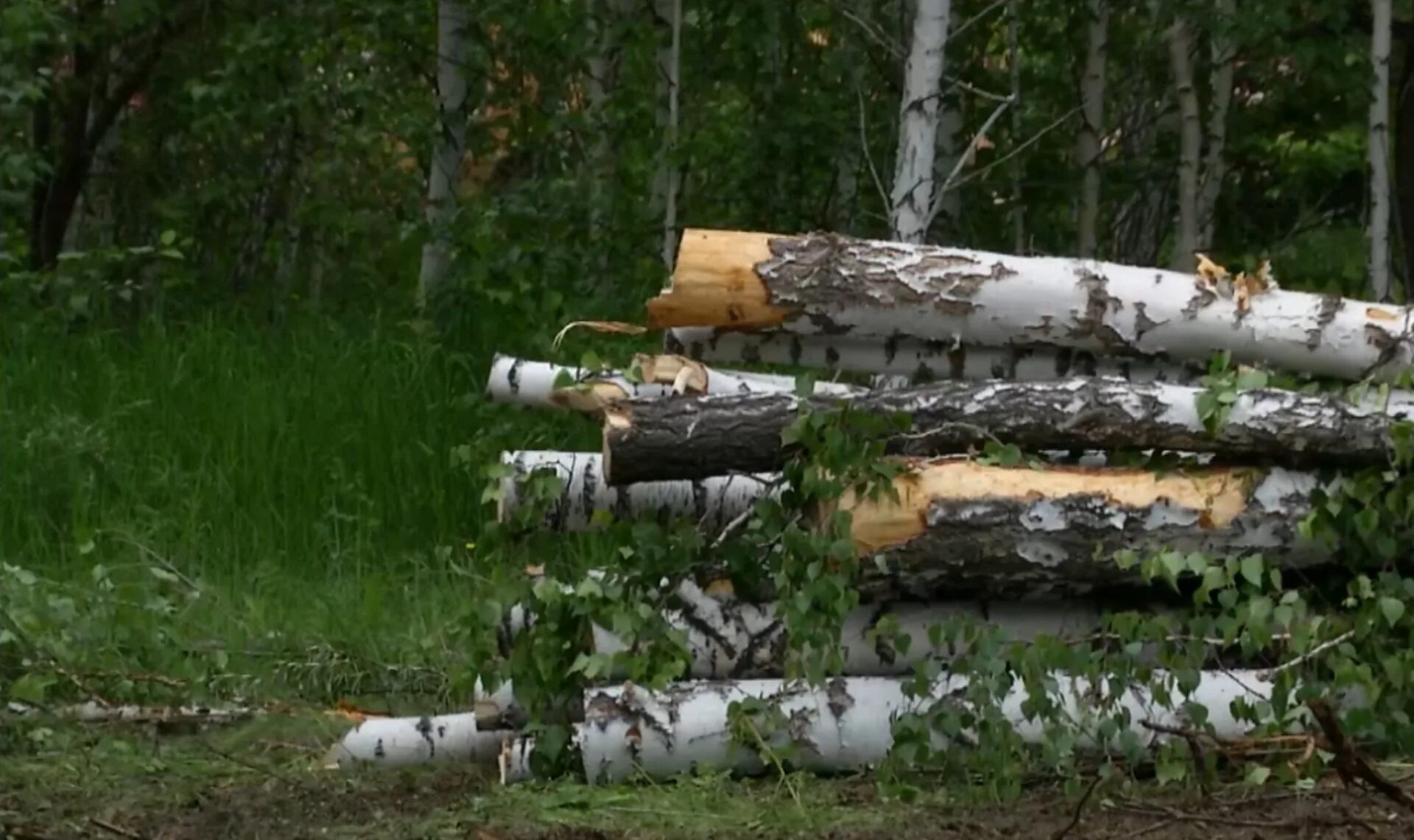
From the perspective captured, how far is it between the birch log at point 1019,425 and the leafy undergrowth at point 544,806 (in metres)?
0.80

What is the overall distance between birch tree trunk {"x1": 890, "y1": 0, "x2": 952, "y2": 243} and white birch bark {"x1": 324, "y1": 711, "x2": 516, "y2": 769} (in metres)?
3.27

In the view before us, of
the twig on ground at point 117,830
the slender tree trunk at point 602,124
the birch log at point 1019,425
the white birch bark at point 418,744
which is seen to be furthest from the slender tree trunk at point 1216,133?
the twig on ground at point 117,830

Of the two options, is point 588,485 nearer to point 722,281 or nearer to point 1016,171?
point 722,281

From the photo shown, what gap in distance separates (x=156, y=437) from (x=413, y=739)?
3.76 m

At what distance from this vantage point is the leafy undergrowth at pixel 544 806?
4.16 meters

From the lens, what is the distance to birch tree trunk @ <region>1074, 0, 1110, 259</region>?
35.9 feet

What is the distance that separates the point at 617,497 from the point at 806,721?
1131 mm

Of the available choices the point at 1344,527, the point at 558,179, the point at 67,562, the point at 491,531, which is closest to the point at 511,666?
the point at 491,531

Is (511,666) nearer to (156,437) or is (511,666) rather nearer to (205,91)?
(156,437)

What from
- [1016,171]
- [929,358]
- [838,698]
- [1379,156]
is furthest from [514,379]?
[1016,171]

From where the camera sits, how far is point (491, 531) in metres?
5.11

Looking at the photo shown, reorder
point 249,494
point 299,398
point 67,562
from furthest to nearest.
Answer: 1. point 299,398
2. point 249,494
3. point 67,562

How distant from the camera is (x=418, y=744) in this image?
16.9ft

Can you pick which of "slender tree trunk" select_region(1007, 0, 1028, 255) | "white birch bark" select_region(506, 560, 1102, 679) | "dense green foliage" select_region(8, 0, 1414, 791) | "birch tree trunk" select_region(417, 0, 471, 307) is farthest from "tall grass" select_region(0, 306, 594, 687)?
"slender tree trunk" select_region(1007, 0, 1028, 255)
